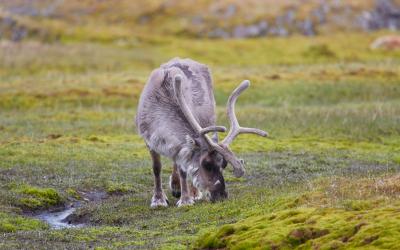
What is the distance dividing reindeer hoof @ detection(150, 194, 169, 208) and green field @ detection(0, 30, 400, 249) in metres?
0.22

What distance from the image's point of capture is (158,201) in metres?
19.6

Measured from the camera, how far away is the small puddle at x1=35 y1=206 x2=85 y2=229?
18264 millimetres

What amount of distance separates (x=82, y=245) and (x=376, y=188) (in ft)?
19.3

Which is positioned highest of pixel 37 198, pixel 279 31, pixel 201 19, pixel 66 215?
pixel 37 198

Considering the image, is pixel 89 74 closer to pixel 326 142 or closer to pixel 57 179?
pixel 326 142

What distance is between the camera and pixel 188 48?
74.9m

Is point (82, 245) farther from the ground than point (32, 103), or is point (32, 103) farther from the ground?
point (82, 245)

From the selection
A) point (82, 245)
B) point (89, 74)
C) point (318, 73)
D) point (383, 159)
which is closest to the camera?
point (82, 245)

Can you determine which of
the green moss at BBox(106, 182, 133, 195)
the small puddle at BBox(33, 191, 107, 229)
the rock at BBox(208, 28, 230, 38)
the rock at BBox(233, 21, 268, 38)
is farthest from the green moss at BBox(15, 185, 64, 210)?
the rock at BBox(233, 21, 268, 38)

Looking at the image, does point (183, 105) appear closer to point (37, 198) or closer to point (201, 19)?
point (37, 198)

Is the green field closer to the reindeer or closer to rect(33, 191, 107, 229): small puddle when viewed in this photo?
rect(33, 191, 107, 229): small puddle

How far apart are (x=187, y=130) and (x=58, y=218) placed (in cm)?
390

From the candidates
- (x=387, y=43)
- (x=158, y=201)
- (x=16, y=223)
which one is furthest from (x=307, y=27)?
(x=16, y=223)

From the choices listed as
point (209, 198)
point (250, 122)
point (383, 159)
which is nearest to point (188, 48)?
point (250, 122)
